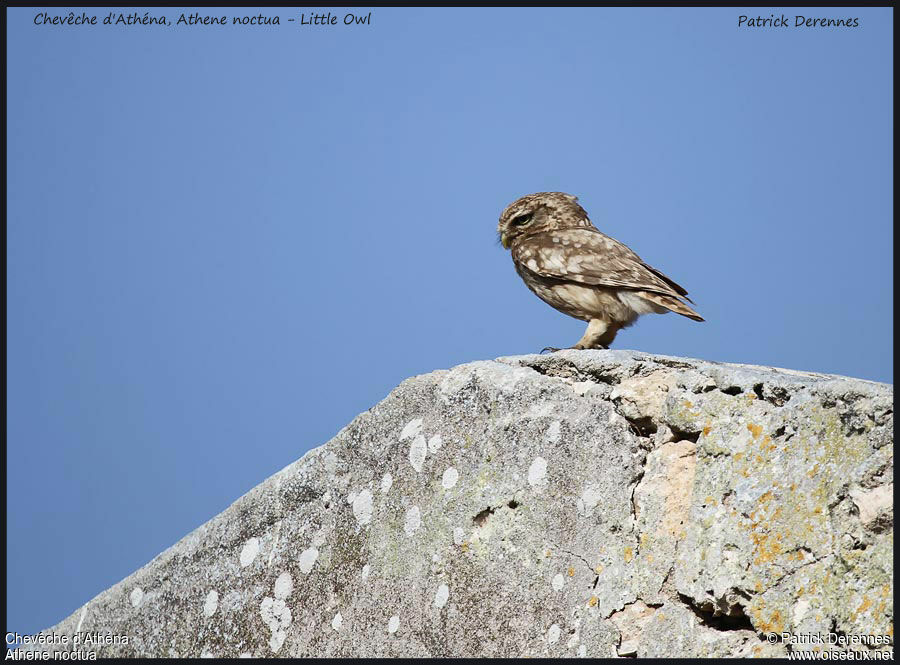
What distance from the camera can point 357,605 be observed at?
496 centimetres

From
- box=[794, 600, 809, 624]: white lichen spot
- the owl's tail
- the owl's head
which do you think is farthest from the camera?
the owl's head

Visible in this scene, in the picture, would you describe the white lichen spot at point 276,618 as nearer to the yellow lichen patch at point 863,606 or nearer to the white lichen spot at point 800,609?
the white lichen spot at point 800,609

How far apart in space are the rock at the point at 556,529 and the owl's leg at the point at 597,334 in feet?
7.54

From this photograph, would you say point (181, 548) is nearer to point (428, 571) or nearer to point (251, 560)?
point (251, 560)

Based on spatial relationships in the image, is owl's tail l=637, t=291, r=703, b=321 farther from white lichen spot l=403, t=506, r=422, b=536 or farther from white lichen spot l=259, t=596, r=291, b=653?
white lichen spot l=259, t=596, r=291, b=653

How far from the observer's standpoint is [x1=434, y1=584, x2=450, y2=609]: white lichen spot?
473 centimetres

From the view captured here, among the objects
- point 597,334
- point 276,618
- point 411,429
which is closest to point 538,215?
point 597,334

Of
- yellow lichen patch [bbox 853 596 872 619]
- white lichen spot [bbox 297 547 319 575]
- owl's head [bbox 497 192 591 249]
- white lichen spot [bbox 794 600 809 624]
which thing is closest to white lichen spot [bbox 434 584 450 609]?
white lichen spot [bbox 297 547 319 575]

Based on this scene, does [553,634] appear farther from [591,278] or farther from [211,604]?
[591,278]

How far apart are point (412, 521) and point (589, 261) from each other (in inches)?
122

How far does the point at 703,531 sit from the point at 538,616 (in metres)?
0.83

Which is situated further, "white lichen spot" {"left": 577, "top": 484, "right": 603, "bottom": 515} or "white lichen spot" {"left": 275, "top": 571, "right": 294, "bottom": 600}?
"white lichen spot" {"left": 275, "top": 571, "right": 294, "bottom": 600}

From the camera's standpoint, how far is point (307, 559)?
5145 millimetres

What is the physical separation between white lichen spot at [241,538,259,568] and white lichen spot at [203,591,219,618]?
0.21 metres
